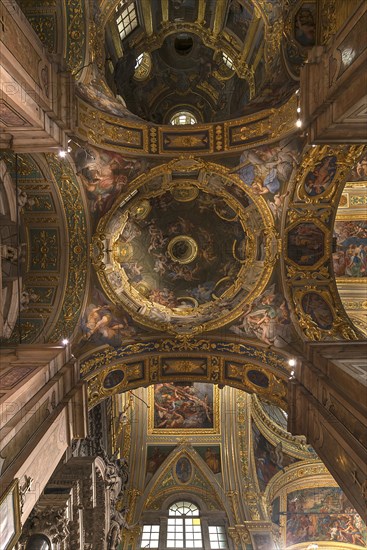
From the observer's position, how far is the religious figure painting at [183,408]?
67.1 ft

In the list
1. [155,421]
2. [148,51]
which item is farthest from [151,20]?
[155,421]

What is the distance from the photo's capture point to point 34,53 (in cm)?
816

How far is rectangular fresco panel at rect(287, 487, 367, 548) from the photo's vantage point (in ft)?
60.5

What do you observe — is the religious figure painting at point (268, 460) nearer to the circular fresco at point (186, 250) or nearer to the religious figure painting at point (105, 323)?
the circular fresco at point (186, 250)

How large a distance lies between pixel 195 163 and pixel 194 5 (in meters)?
6.70

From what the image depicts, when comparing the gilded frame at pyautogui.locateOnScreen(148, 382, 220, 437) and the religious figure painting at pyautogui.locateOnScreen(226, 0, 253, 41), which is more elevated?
the religious figure painting at pyautogui.locateOnScreen(226, 0, 253, 41)

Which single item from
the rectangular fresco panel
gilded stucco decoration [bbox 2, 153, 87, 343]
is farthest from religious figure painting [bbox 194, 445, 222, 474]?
gilded stucco decoration [bbox 2, 153, 87, 343]

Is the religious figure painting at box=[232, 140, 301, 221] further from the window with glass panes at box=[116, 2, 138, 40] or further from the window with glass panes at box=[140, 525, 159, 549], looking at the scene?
the window with glass panes at box=[140, 525, 159, 549]

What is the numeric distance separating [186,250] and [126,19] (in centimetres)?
819

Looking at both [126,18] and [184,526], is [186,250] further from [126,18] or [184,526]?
[184,526]

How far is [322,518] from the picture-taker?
61.7 ft

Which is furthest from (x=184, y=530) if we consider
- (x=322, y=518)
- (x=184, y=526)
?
(x=322, y=518)

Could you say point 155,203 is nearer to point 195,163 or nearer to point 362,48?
point 195,163

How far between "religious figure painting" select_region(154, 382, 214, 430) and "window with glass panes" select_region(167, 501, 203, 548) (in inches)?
133
